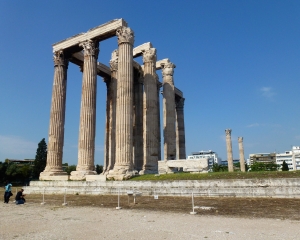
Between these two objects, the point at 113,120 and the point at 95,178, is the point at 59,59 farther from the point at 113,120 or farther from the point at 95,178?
the point at 95,178

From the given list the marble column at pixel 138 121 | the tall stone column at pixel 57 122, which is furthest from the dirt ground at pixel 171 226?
the marble column at pixel 138 121

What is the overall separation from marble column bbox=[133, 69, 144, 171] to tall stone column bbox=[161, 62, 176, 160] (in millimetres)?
3551

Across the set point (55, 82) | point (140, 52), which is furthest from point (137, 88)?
point (55, 82)

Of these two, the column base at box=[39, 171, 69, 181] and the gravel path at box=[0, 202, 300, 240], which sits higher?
the column base at box=[39, 171, 69, 181]

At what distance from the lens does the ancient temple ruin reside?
1117 inches

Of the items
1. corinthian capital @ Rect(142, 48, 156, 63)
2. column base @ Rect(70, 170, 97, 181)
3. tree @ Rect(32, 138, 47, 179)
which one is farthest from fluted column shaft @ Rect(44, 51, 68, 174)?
tree @ Rect(32, 138, 47, 179)

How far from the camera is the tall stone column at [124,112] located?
26703mm

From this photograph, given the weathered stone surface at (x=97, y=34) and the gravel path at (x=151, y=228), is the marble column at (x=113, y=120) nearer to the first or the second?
the weathered stone surface at (x=97, y=34)

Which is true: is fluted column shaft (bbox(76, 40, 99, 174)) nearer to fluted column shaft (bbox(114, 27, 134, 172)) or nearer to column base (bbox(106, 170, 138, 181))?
column base (bbox(106, 170, 138, 181))

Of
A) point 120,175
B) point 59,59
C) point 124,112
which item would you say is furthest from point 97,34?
point 120,175

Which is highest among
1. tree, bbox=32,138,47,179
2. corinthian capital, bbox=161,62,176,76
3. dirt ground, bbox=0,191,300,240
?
corinthian capital, bbox=161,62,176,76

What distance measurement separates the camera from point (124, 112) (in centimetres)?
2823

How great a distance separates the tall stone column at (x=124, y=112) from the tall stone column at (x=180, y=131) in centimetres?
2105

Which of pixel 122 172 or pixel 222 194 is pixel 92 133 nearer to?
pixel 122 172
